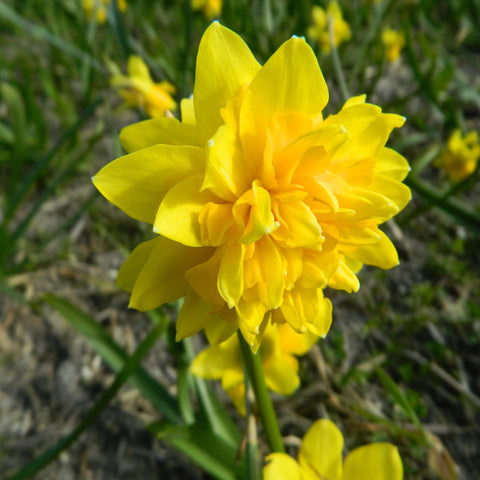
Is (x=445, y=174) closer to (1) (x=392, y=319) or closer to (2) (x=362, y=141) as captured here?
(1) (x=392, y=319)

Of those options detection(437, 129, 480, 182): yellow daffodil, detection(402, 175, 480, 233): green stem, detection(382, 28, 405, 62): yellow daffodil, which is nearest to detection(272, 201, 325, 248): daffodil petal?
detection(402, 175, 480, 233): green stem

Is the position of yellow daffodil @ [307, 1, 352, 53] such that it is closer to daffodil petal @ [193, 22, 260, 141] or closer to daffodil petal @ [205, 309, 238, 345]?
daffodil petal @ [193, 22, 260, 141]

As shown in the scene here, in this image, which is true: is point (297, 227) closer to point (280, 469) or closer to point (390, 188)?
point (390, 188)

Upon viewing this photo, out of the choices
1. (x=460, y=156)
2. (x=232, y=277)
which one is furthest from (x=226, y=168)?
(x=460, y=156)

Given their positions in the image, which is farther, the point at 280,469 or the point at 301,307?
the point at 280,469

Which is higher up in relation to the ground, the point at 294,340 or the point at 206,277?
the point at 206,277

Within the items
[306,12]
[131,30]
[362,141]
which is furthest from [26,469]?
[131,30]

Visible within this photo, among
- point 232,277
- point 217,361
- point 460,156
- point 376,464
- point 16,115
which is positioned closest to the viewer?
point 232,277
